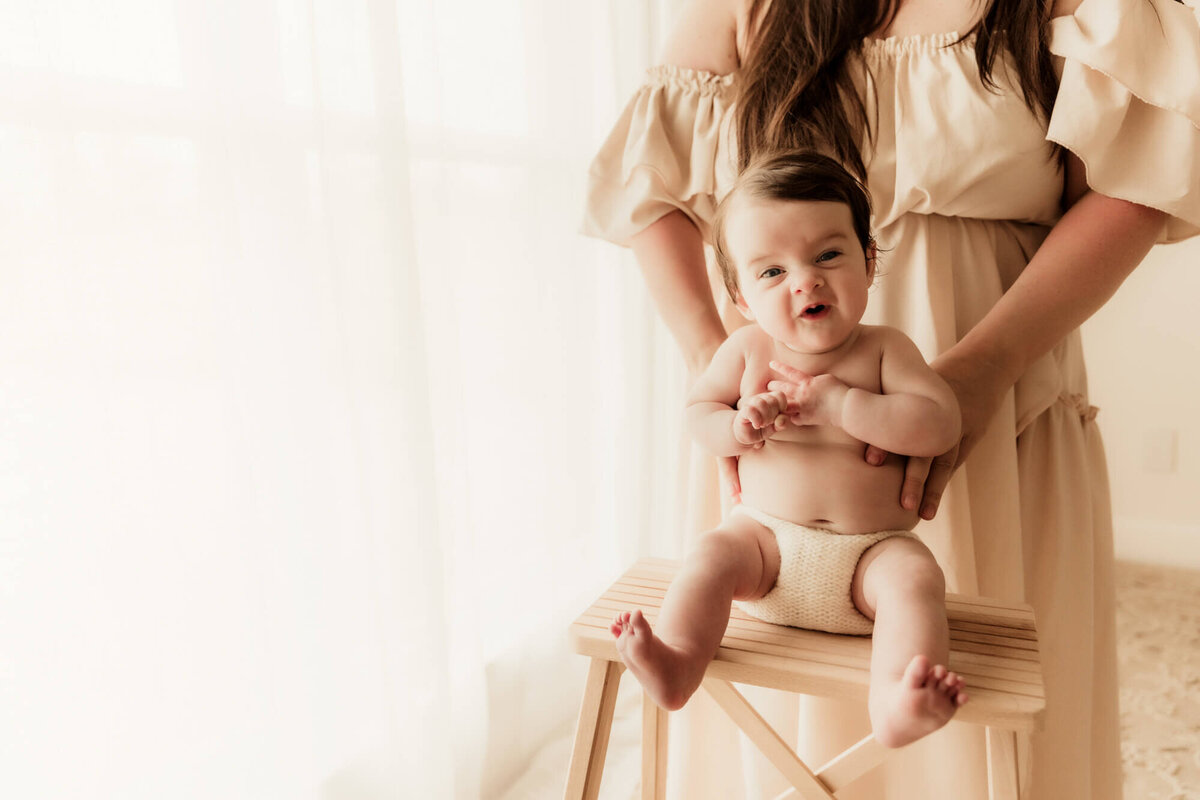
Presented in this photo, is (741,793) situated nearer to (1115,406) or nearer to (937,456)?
(937,456)

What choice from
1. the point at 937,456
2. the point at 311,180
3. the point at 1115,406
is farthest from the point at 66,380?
the point at 1115,406

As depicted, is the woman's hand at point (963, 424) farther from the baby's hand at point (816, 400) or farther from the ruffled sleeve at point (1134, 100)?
the ruffled sleeve at point (1134, 100)

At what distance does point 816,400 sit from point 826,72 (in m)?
0.39

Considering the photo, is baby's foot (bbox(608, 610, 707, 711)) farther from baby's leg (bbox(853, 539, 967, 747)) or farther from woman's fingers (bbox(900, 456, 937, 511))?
woman's fingers (bbox(900, 456, 937, 511))

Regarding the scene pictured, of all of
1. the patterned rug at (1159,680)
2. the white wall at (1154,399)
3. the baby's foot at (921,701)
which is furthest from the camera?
the white wall at (1154,399)

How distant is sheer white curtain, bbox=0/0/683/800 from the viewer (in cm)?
89

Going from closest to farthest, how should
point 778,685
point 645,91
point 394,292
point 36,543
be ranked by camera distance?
point 778,685
point 36,543
point 645,91
point 394,292

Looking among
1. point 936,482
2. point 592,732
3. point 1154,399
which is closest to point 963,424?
point 936,482

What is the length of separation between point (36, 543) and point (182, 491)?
162 millimetres

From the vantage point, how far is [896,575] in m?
0.77

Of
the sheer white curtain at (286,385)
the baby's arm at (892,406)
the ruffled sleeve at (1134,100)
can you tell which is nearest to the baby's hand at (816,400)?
the baby's arm at (892,406)

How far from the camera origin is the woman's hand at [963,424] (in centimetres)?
84

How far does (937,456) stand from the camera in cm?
86

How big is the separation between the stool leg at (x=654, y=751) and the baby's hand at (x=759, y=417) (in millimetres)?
341
